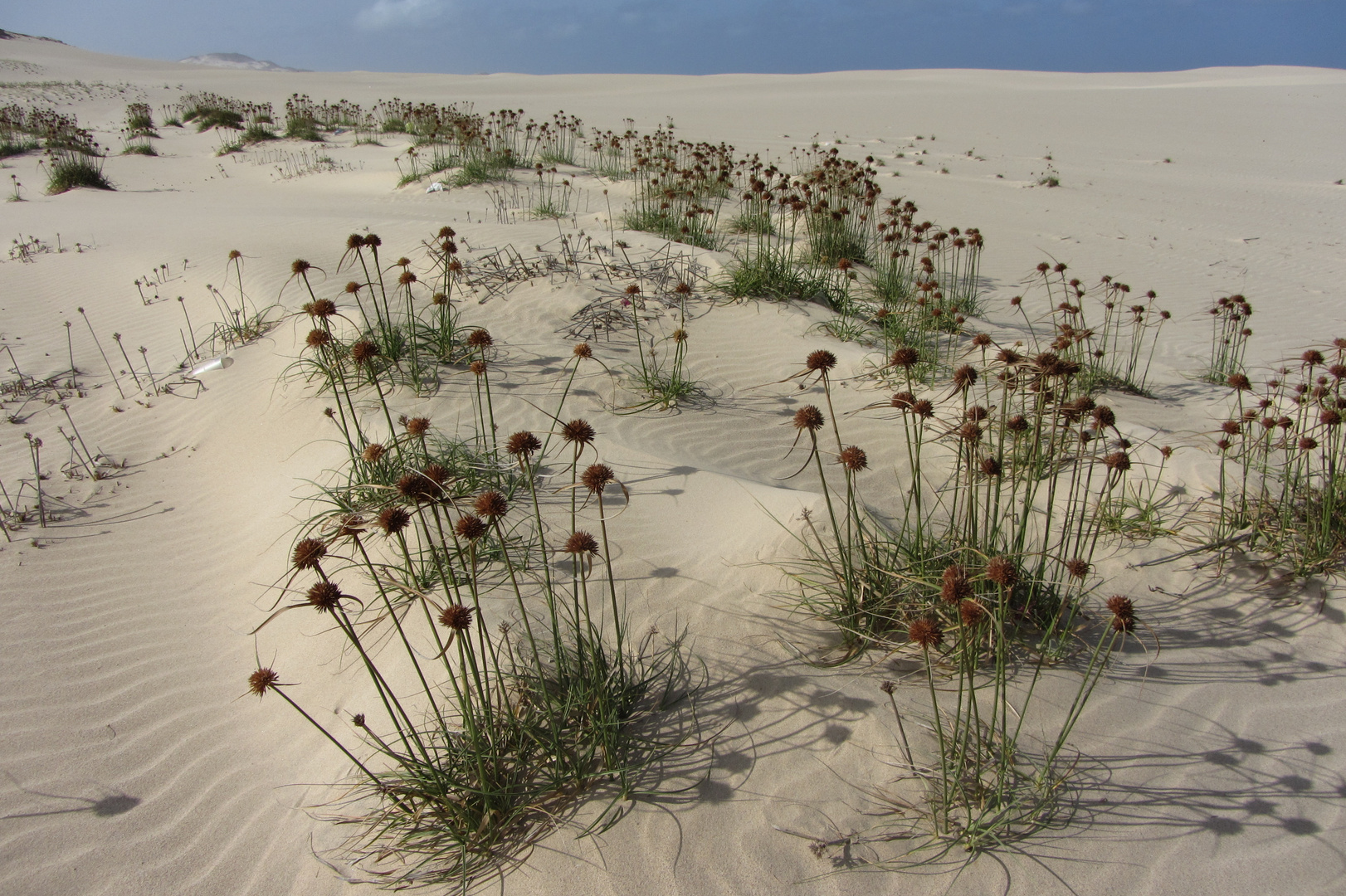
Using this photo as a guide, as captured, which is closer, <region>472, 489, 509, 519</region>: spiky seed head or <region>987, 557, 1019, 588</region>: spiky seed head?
<region>987, 557, 1019, 588</region>: spiky seed head

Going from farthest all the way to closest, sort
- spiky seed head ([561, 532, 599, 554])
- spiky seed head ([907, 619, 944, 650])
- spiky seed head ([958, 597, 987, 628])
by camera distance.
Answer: spiky seed head ([561, 532, 599, 554]) < spiky seed head ([907, 619, 944, 650]) < spiky seed head ([958, 597, 987, 628])

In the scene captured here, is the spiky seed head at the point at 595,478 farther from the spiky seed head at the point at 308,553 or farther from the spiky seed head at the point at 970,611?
the spiky seed head at the point at 970,611

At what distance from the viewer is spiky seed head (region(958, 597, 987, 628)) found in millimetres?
1702

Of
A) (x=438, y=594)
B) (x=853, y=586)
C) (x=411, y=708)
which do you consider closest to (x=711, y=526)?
(x=853, y=586)

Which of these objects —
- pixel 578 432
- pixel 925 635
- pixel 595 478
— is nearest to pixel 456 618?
pixel 595 478

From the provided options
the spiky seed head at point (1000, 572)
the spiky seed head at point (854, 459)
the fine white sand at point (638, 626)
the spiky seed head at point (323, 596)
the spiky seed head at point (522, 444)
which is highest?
the spiky seed head at point (522, 444)

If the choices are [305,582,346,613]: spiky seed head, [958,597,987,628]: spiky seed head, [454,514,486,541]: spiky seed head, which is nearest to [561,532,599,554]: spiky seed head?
[454,514,486,541]: spiky seed head

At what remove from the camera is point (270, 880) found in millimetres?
2199

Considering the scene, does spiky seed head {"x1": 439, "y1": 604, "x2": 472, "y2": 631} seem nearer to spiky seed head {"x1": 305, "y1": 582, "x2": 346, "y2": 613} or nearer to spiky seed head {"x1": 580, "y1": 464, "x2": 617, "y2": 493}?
spiky seed head {"x1": 305, "y1": 582, "x2": 346, "y2": 613}

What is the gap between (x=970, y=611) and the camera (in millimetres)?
1717

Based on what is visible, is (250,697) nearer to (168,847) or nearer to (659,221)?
(168,847)

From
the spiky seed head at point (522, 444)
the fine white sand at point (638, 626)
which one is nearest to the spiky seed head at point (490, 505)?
the spiky seed head at point (522, 444)

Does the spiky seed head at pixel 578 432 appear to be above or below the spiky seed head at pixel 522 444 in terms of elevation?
above

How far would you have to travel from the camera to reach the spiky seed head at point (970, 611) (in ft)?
5.58
